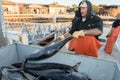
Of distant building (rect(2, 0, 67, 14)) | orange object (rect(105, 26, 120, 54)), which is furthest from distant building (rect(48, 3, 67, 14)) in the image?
orange object (rect(105, 26, 120, 54))

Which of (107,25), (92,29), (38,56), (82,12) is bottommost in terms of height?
(107,25)

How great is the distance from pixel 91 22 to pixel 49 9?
41172 mm

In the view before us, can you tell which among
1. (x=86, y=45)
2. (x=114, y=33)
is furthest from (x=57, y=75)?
(x=114, y=33)

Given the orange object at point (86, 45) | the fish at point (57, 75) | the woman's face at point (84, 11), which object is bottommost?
the fish at point (57, 75)

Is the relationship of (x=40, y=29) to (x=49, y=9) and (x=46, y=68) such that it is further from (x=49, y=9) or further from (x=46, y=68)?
(x=49, y=9)

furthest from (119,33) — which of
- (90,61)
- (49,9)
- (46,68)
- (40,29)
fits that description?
(49,9)

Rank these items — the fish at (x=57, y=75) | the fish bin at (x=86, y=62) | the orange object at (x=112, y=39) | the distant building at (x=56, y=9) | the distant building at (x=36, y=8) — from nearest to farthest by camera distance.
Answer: the fish at (x=57, y=75)
the fish bin at (x=86, y=62)
the orange object at (x=112, y=39)
the distant building at (x=36, y=8)
the distant building at (x=56, y=9)

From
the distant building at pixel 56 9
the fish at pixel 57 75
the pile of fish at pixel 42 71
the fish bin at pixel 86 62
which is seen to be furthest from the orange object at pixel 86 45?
the distant building at pixel 56 9

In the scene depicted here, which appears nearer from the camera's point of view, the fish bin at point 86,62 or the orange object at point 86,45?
the fish bin at point 86,62

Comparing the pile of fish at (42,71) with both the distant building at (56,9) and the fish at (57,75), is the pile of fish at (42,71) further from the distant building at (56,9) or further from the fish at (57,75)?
the distant building at (56,9)

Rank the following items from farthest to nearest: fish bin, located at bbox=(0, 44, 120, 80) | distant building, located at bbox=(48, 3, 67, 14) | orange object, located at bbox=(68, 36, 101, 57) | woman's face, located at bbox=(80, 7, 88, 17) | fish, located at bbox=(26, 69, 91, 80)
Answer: distant building, located at bbox=(48, 3, 67, 14) < woman's face, located at bbox=(80, 7, 88, 17) < orange object, located at bbox=(68, 36, 101, 57) < fish bin, located at bbox=(0, 44, 120, 80) < fish, located at bbox=(26, 69, 91, 80)

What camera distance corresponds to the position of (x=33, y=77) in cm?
183

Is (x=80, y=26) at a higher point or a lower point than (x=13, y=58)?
higher

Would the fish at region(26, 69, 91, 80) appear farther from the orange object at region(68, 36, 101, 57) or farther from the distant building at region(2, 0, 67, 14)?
the distant building at region(2, 0, 67, 14)
